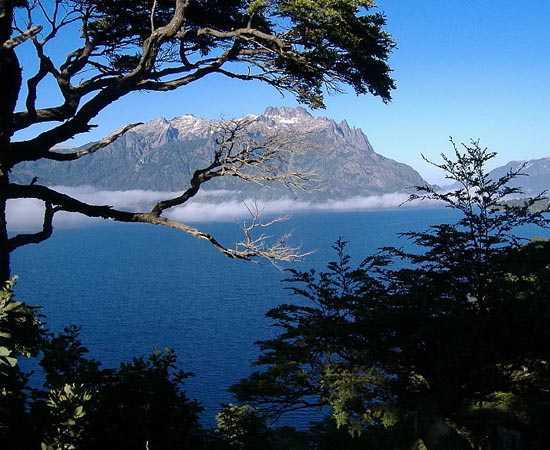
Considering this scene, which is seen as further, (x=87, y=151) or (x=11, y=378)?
(x=87, y=151)

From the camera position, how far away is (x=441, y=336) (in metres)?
7.29

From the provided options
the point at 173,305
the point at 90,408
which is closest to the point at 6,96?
the point at 90,408

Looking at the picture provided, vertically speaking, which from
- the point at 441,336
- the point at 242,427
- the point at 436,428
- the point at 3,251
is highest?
the point at 3,251

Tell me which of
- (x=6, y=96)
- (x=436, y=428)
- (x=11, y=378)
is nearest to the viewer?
(x=11, y=378)

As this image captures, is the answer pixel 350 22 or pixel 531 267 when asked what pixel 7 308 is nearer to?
pixel 350 22

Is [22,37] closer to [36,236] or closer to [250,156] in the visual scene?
[36,236]

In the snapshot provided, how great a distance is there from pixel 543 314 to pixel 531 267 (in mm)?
975

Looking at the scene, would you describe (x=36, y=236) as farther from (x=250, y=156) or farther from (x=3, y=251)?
(x=250, y=156)

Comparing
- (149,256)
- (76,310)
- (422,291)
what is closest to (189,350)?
(76,310)

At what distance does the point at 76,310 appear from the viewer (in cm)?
6356

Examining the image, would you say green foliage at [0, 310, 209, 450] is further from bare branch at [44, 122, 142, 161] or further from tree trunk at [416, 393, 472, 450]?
tree trunk at [416, 393, 472, 450]

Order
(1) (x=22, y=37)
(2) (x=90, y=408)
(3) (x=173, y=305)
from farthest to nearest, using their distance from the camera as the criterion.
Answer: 1. (3) (x=173, y=305)
2. (1) (x=22, y=37)
3. (2) (x=90, y=408)

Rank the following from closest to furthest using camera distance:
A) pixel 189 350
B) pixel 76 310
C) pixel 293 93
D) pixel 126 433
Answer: pixel 126 433 < pixel 293 93 < pixel 189 350 < pixel 76 310

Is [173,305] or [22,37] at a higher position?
[22,37]
